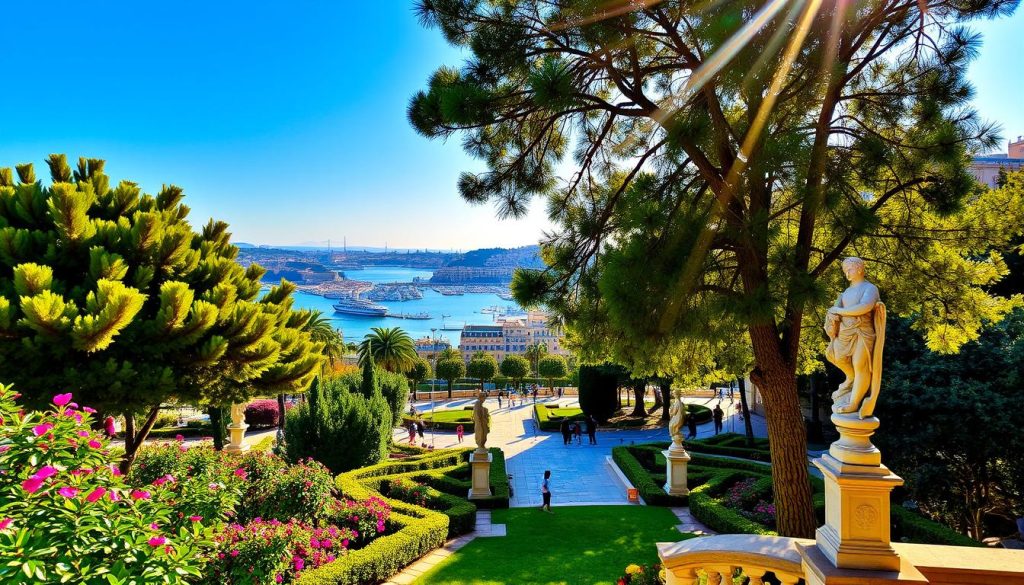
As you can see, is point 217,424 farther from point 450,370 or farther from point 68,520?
point 450,370

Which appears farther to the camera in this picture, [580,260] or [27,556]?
[580,260]

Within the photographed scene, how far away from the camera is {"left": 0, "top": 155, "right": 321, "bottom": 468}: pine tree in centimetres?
724

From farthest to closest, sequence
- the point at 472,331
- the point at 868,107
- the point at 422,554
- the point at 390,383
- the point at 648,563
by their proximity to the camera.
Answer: the point at 472,331 → the point at 390,383 → the point at 422,554 → the point at 648,563 → the point at 868,107

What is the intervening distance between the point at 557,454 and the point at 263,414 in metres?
15.9

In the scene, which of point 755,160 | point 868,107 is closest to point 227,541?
point 755,160

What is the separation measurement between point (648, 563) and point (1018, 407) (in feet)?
21.6

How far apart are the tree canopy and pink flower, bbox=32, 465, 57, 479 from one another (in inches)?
182

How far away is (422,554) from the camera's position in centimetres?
930

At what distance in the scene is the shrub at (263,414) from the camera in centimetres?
2706

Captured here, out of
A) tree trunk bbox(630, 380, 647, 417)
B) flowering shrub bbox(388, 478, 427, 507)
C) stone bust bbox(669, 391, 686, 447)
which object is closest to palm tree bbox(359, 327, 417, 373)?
tree trunk bbox(630, 380, 647, 417)

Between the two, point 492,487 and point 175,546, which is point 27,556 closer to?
point 175,546

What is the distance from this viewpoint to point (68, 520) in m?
2.69

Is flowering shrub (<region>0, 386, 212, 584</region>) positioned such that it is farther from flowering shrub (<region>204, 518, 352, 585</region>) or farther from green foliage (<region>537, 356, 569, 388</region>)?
green foliage (<region>537, 356, 569, 388</region>)

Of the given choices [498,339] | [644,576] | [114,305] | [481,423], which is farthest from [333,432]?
[498,339]
